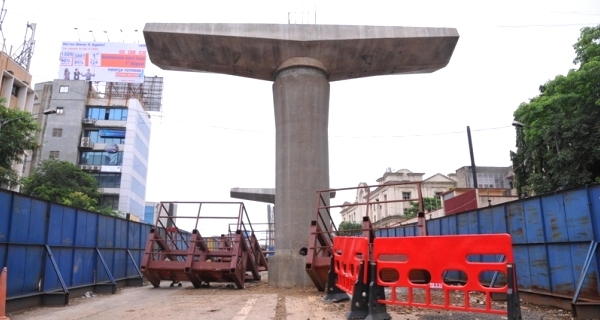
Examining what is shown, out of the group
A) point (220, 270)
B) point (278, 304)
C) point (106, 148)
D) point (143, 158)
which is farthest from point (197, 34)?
point (143, 158)

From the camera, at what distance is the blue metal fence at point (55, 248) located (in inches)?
354

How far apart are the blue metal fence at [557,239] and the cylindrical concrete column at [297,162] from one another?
5.50 meters

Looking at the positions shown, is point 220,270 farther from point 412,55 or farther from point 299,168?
point 412,55

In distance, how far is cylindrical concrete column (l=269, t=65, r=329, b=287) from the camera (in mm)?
13672

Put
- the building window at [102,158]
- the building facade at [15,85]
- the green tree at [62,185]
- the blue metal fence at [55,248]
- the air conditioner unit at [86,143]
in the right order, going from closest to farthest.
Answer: the blue metal fence at [55,248] < the building facade at [15,85] < the green tree at [62,185] < the building window at [102,158] < the air conditioner unit at [86,143]

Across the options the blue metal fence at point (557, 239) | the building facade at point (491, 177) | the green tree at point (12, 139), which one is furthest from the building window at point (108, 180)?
the blue metal fence at point (557, 239)

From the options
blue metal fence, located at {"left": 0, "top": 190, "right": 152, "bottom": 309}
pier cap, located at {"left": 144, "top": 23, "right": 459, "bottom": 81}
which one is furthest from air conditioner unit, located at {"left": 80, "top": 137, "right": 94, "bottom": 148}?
pier cap, located at {"left": 144, "top": 23, "right": 459, "bottom": 81}

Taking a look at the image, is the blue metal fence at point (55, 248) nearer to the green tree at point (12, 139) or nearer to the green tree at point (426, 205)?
the green tree at point (12, 139)

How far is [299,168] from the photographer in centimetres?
1404

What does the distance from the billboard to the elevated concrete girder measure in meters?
48.0

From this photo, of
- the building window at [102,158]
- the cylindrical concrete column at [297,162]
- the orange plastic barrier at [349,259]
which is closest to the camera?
the orange plastic barrier at [349,259]

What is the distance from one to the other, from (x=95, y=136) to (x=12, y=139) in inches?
1148

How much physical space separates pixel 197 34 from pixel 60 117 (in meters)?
47.6

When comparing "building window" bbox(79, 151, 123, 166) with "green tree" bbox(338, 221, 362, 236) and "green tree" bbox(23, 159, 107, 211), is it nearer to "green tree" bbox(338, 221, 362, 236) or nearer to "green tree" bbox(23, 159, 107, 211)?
"green tree" bbox(23, 159, 107, 211)
